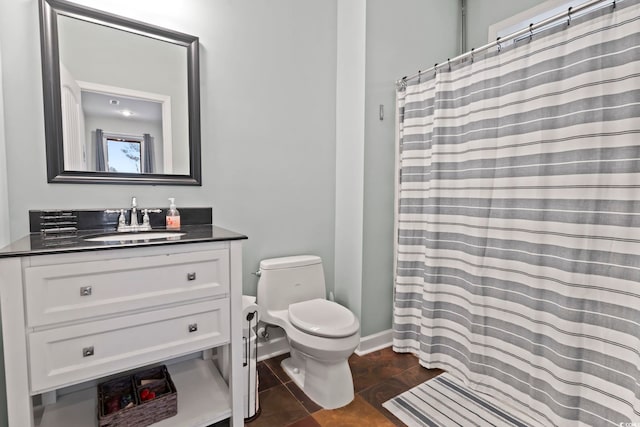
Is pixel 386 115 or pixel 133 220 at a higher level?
pixel 386 115

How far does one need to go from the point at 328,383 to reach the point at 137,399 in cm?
88

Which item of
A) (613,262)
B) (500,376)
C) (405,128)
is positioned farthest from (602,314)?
(405,128)

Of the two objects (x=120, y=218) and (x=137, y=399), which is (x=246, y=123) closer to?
(x=120, y=218)

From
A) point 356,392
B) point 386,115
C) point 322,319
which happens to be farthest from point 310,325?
point 386,115

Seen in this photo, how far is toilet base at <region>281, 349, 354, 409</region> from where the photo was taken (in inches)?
63.1

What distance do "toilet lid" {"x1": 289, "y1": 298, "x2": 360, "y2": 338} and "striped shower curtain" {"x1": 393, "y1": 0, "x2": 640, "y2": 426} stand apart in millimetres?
537

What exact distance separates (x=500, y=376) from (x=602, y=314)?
2.01ft

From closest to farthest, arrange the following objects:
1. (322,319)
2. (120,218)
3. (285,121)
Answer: (120,218) → (322,319) → (285,121)

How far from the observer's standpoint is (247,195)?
1.91 metres

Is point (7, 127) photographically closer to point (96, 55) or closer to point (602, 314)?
point (96, 55)

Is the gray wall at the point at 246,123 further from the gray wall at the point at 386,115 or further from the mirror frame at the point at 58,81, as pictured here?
A: the gray wall at the point at 386,115

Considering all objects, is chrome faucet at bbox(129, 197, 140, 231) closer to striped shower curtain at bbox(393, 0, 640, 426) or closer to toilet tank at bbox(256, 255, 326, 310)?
toilet tank at bbox(256, 255, 326, 310)

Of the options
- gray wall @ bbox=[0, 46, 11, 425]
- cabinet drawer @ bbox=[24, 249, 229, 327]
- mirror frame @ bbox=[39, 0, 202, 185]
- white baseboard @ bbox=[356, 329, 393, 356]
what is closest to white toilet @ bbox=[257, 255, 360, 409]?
white baseboard @ bbox=[356, 329, 393, 356]

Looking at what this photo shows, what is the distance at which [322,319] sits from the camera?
5.52 feet
